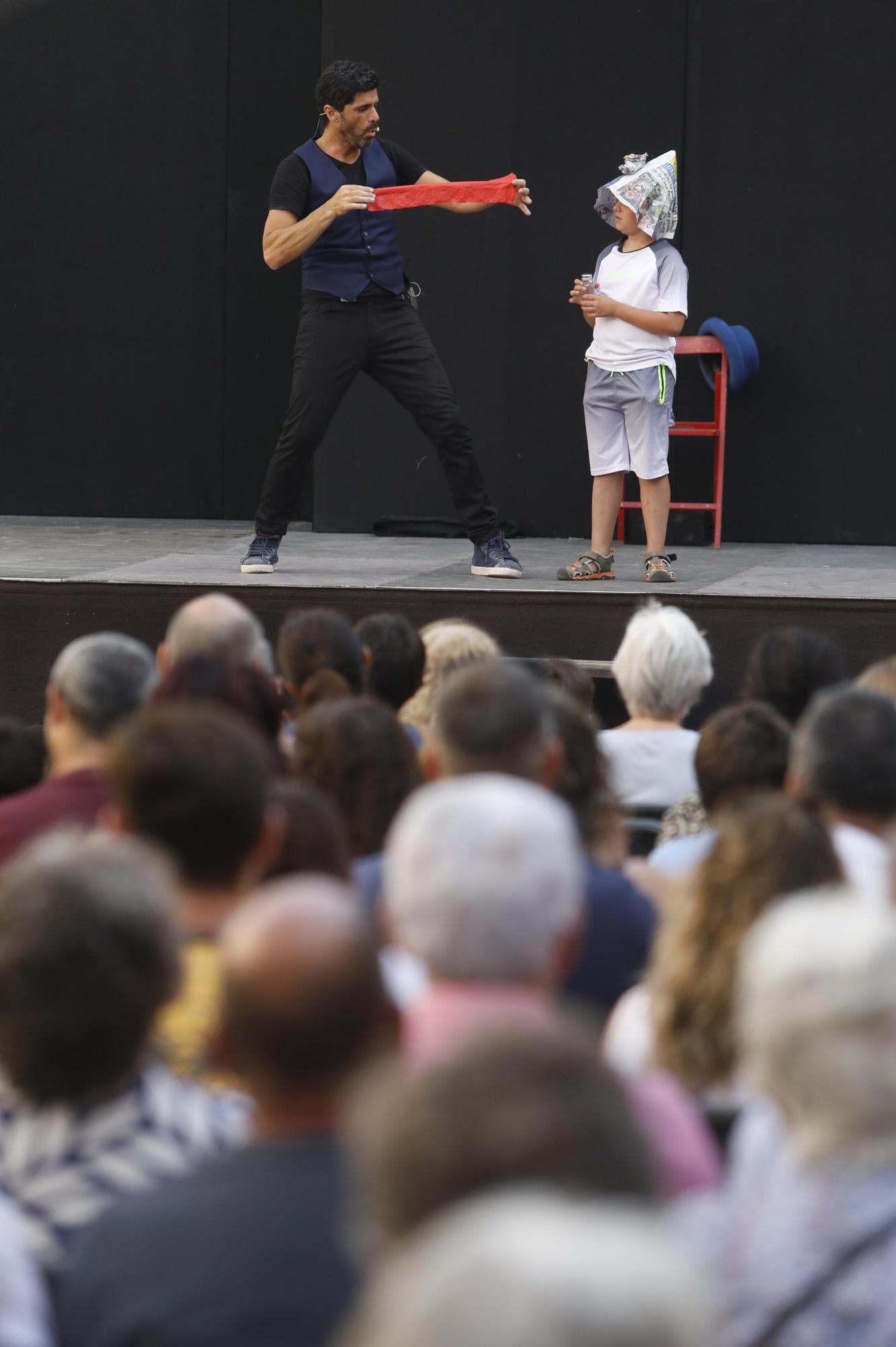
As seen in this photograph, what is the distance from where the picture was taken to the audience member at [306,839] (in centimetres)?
202

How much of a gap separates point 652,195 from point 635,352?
1.57 ft

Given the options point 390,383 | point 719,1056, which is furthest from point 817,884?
point 390,383

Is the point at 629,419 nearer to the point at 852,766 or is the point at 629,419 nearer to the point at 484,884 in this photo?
the point at 852,766

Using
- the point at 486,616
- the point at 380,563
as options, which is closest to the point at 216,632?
the point at 486,616

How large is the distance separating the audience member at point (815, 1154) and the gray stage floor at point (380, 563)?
12.0 feet

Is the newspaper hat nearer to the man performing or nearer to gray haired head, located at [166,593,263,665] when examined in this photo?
the man performing

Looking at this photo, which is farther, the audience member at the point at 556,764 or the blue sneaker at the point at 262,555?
the blue sneaker at the point at 262,555

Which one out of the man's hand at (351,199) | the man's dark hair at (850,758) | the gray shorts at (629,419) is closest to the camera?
the man's dark hair at (850,758)

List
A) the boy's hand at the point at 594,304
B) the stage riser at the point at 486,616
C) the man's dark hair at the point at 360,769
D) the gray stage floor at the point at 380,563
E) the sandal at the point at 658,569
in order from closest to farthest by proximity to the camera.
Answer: the man's dark hair at the point at 360,769
the stage riser at the point at 486,616
the gray stage floor at the point at 380,563
the sandal at the point at 658,569
the boy's hand at the point at 594,304

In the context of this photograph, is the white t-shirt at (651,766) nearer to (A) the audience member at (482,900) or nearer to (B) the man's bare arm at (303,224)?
(A) the audience member at (482,900)

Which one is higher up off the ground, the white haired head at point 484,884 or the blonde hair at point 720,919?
the white haired head at point 484,884

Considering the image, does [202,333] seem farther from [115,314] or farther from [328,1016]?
[328,1016]

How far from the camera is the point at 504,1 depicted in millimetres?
6680

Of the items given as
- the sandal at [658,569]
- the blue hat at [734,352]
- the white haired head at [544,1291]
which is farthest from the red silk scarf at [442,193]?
the white haired head at [544,1291]
